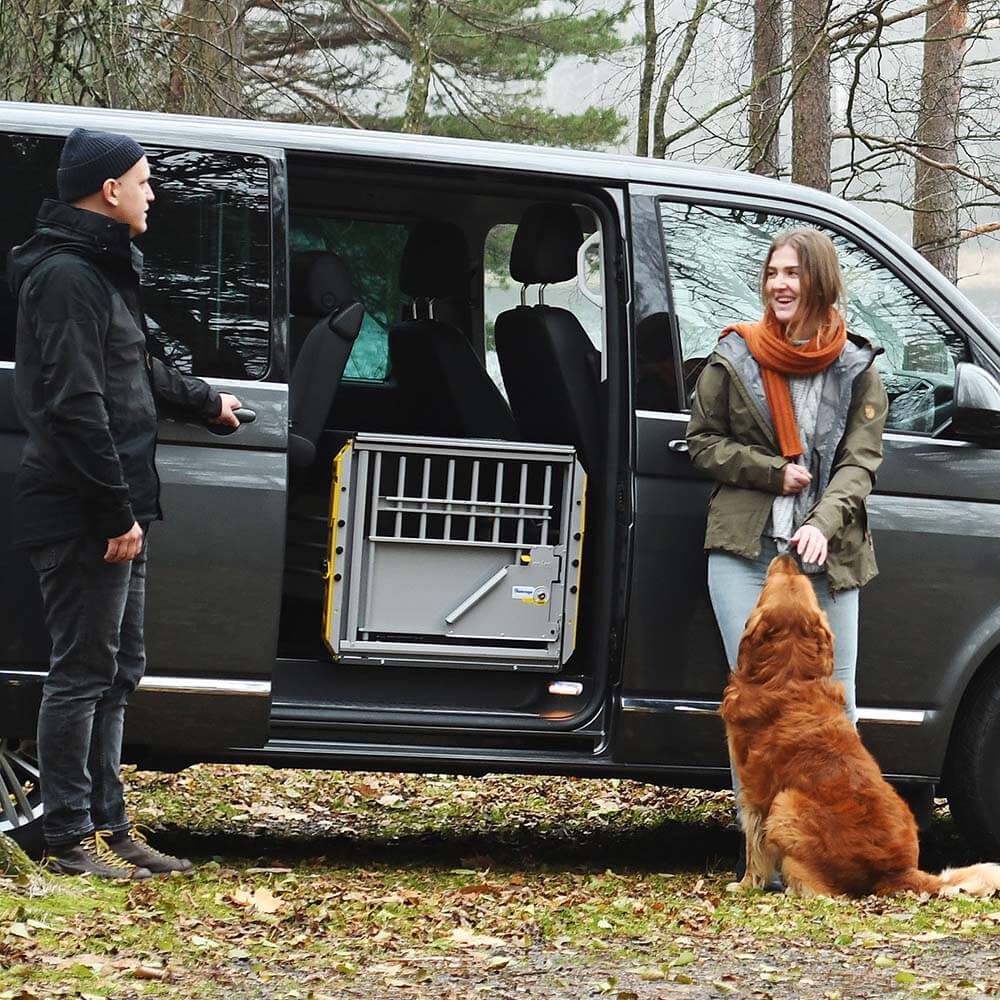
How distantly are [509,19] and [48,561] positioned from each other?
15.8 meters

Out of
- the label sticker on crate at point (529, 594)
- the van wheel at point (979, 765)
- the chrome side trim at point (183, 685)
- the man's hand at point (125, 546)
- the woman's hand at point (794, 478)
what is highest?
the woman's hand at point (794, 478)

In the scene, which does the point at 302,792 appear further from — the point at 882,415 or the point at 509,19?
the point at 509,19

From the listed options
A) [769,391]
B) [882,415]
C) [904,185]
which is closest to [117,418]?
[769,391]

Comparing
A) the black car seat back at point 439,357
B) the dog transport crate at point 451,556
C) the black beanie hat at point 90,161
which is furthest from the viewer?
the black car seat back at point 439,357

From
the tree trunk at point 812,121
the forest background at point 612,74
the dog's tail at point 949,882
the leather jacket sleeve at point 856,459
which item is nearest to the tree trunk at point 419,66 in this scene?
the forest background at point 612,74

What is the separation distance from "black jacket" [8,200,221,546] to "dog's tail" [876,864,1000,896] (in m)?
2.37

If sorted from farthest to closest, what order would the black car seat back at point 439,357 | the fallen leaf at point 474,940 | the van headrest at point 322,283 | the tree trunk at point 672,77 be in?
the tree trunk at point 672,77, the black car seat back at point 439,357, the van headrest at point 322,283, the fallen leaf at point 474,940

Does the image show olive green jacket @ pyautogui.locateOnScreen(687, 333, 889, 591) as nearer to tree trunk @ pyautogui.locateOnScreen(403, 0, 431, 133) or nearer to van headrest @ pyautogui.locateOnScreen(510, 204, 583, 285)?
van headrest @ pyautogui.locateOnScreen(510, 204, 583, 285)

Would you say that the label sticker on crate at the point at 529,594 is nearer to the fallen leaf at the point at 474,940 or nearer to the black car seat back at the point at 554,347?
the black car seat back at the point at 554,347

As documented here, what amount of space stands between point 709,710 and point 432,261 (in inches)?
85.8

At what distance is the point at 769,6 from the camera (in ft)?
40.3

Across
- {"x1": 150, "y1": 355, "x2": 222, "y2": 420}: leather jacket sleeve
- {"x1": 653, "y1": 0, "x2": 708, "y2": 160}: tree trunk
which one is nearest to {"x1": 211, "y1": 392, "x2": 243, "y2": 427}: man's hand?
{"x1": 150, "y1": 355, "x2": 222, "y2": 420}: leather jacket sleeve

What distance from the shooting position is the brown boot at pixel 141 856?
15.4 ft

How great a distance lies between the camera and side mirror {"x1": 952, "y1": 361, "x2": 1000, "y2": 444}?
16.7 ft
